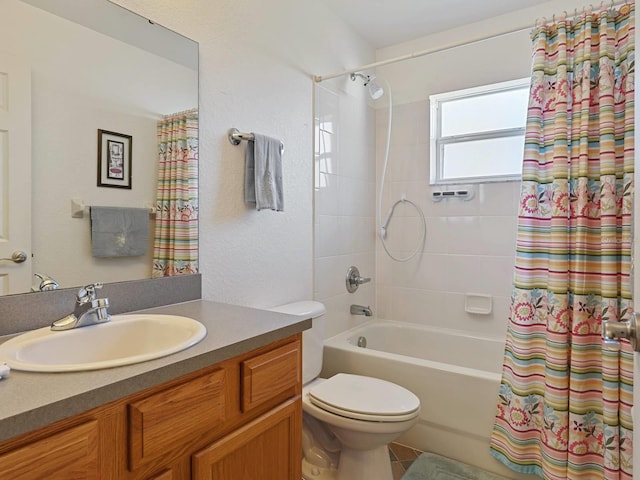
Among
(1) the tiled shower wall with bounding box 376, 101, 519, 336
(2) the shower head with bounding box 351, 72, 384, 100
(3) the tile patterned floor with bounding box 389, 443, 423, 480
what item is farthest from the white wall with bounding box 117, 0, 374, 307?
(3) the tile patterned floor with bounding box 389, 443, 423, 480

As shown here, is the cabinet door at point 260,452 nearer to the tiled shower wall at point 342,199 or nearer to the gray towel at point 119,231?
the gray towel at point 119,231

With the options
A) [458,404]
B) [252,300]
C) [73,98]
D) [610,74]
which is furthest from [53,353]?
[610,74]

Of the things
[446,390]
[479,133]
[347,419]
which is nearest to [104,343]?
[347,419]

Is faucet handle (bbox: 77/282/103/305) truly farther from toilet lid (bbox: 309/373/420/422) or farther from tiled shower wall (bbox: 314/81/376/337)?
tiled shower wall (bbox: 314/81/376/337)

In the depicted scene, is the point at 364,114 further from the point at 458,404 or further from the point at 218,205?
the point at 458,404

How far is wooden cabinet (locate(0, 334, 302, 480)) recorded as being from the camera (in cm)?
65

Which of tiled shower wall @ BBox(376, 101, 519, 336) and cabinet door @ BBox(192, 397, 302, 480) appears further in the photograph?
tiled shower wall @ BBox(376, 101, 519, 336)

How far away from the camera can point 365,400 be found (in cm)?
156

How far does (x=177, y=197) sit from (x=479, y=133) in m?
2.01

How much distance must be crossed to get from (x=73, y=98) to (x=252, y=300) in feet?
3.49

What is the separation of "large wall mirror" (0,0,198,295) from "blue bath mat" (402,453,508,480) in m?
1.51

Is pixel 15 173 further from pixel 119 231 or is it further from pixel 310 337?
pixel 310 337

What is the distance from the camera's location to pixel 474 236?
2.51m

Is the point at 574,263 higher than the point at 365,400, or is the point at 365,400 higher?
the point at 574,263
